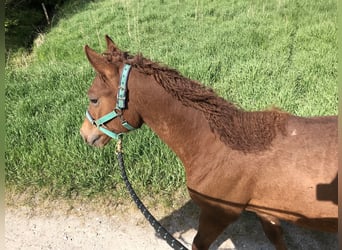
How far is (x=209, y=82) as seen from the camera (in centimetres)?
571

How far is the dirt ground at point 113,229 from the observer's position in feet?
10.6

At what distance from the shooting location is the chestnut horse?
2174 mm

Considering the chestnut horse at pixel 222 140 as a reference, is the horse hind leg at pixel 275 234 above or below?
below

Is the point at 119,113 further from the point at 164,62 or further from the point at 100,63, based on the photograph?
the point at 164,62

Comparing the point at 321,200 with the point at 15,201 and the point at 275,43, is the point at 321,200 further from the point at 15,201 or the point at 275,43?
the point at 275,43

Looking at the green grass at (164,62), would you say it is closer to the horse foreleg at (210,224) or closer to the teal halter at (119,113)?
the horse foreleg at (210,224)

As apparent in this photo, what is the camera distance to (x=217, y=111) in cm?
243

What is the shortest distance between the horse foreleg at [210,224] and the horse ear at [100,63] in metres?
1.10

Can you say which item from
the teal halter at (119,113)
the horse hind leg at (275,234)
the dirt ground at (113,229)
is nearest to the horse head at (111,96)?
the teal halter at (119,113)

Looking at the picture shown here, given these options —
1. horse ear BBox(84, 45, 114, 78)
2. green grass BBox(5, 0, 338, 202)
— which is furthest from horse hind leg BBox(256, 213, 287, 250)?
horse ear BBox(84, 45, 114, 78)

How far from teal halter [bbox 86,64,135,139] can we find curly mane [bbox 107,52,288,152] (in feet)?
0.35

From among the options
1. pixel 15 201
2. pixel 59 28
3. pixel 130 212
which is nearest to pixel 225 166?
pixel 130 212

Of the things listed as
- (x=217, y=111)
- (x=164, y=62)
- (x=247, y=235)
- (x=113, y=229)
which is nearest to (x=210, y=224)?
(x=217, y=111)

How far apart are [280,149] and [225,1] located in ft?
30.3
